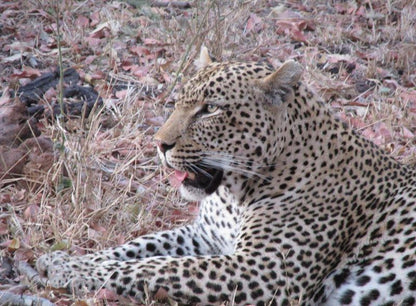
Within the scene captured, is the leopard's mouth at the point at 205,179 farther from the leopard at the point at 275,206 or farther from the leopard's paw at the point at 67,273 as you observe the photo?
the leopard's paw at the point at 67,273

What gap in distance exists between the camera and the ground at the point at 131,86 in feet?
24.1

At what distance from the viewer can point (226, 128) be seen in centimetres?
650

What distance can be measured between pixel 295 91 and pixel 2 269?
2833mm

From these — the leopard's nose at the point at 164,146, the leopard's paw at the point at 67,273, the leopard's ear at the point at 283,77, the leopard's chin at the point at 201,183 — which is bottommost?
the leopard's paw at the point at 67,273

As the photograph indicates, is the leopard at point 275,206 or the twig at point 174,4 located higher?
the leopard at point 275,206

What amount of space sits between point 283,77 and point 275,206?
3.52ft

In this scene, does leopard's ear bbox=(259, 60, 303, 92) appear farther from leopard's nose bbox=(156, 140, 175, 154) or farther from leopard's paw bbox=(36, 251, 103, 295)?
leopard's paw bbox=(36, 251, 103, 295)

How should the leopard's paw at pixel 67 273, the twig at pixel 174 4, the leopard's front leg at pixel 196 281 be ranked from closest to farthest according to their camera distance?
1. the leopard's front leg at pixel 196 281
2. the leopard's paw at pixel 67 273
3. the twig at pixel 174 4

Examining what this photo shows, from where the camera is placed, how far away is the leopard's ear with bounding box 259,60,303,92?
6.34 metres

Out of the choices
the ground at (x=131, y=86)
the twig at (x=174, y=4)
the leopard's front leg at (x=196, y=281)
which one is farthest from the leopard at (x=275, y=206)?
the twig at (x=174, y=4)

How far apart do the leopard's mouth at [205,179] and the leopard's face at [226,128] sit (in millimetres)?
63

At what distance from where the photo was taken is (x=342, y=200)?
6.58 m

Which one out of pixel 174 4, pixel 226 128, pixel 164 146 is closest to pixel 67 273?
pixel 164 146

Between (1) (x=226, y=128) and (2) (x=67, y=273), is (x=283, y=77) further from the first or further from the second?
(2) (x=67, y=273)
